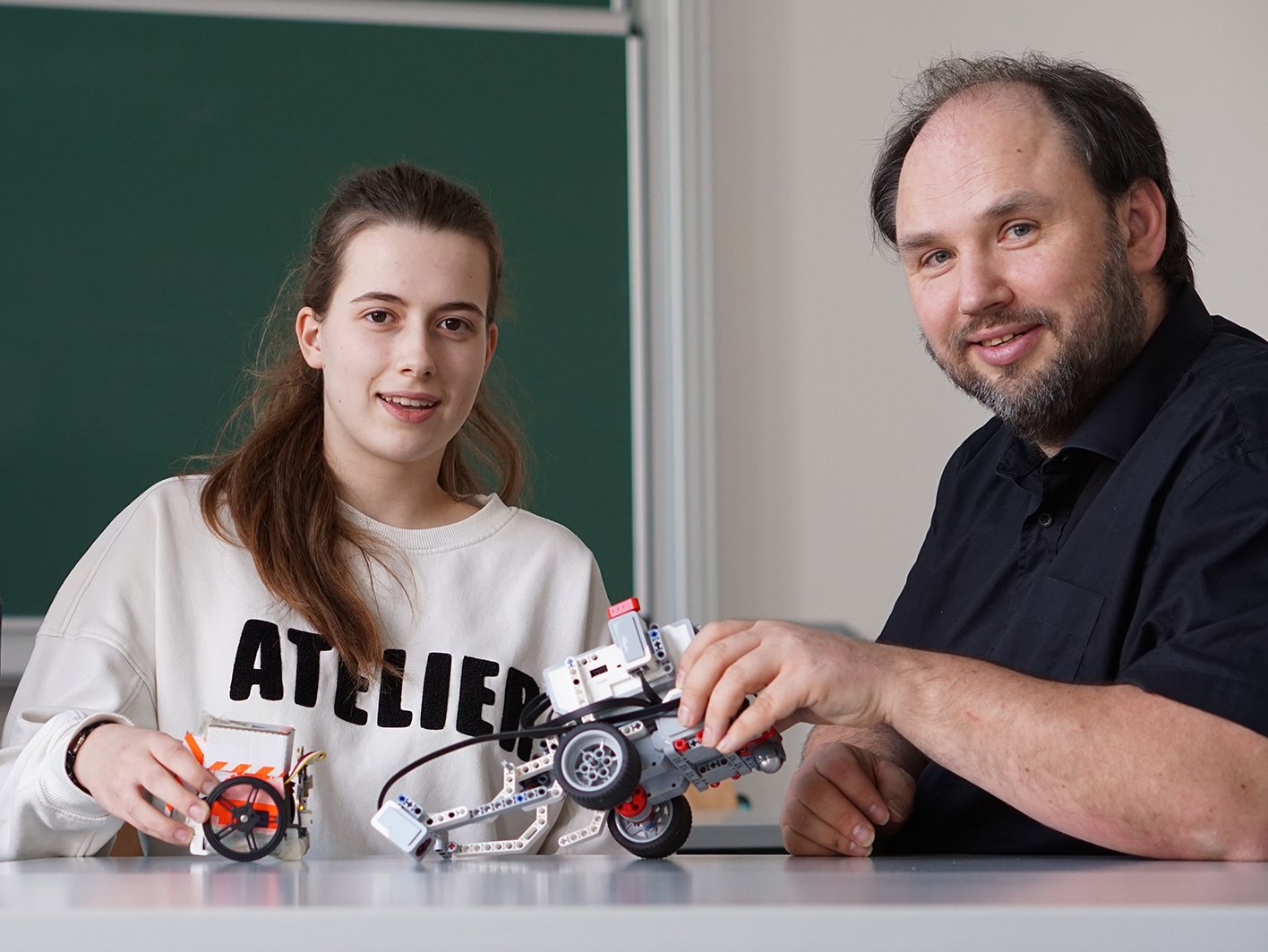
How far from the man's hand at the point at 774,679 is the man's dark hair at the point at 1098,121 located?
72 centimetres

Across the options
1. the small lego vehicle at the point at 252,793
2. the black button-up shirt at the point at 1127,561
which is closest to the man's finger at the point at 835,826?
the black button-up shirt at the point at 1127,561

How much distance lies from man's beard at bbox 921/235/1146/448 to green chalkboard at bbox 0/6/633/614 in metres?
1.74

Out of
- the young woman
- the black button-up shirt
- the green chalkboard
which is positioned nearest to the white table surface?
A: the black button-up shirt

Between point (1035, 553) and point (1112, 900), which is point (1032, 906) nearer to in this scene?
point (1112, 900)

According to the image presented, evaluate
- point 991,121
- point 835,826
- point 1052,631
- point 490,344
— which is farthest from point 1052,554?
point 490,344

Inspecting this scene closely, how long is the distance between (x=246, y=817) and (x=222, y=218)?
227 cm

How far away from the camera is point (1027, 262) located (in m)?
1.46

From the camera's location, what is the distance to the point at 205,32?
3018 millimetres

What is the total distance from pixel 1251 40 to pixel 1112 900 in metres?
3.47

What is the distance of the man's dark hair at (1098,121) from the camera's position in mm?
1478

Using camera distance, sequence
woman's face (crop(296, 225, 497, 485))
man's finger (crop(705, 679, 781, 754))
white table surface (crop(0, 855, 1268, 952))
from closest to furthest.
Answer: white table surface (crop(0, 855, 1268, 952))
man's finger (crop(705, 679, 781, 754))
woman's face (crop(296, 225, 497, 485))

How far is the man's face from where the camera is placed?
57.2 inches

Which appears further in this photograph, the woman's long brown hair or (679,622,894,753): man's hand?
the woman's long brown hair

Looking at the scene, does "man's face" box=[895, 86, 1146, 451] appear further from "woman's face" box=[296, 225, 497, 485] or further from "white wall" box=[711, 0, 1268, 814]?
"white wall" box=[711, 0, 1268, 814]
